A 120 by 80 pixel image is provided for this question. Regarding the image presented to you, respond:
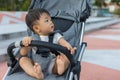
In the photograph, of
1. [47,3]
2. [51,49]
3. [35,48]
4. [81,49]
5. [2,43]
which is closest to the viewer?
[51,49]

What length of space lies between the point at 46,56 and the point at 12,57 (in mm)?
383

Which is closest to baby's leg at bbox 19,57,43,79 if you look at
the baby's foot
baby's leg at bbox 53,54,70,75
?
the baby's foot

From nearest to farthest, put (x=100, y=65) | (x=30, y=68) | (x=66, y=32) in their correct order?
(x=30, y=68)
(x=66, y=32)
(x=100, y=65)

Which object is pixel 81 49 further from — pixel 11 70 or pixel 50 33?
pixel 11 70

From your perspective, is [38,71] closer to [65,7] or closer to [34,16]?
[34,16]

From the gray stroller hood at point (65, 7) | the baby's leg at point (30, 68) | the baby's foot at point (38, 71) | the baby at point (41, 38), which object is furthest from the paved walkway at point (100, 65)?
the baby's foot at point (38, 71)

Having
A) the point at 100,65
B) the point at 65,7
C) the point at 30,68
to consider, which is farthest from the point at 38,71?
the point at 100,65

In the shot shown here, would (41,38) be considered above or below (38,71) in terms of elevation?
above

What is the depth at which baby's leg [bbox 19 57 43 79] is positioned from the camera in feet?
13.2

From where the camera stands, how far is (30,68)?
4.14 metres

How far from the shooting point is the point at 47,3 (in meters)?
5.67

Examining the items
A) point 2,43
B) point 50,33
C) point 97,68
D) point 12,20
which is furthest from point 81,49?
point 12,20

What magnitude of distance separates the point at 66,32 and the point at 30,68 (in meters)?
1.21

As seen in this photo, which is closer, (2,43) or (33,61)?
(33,61)
